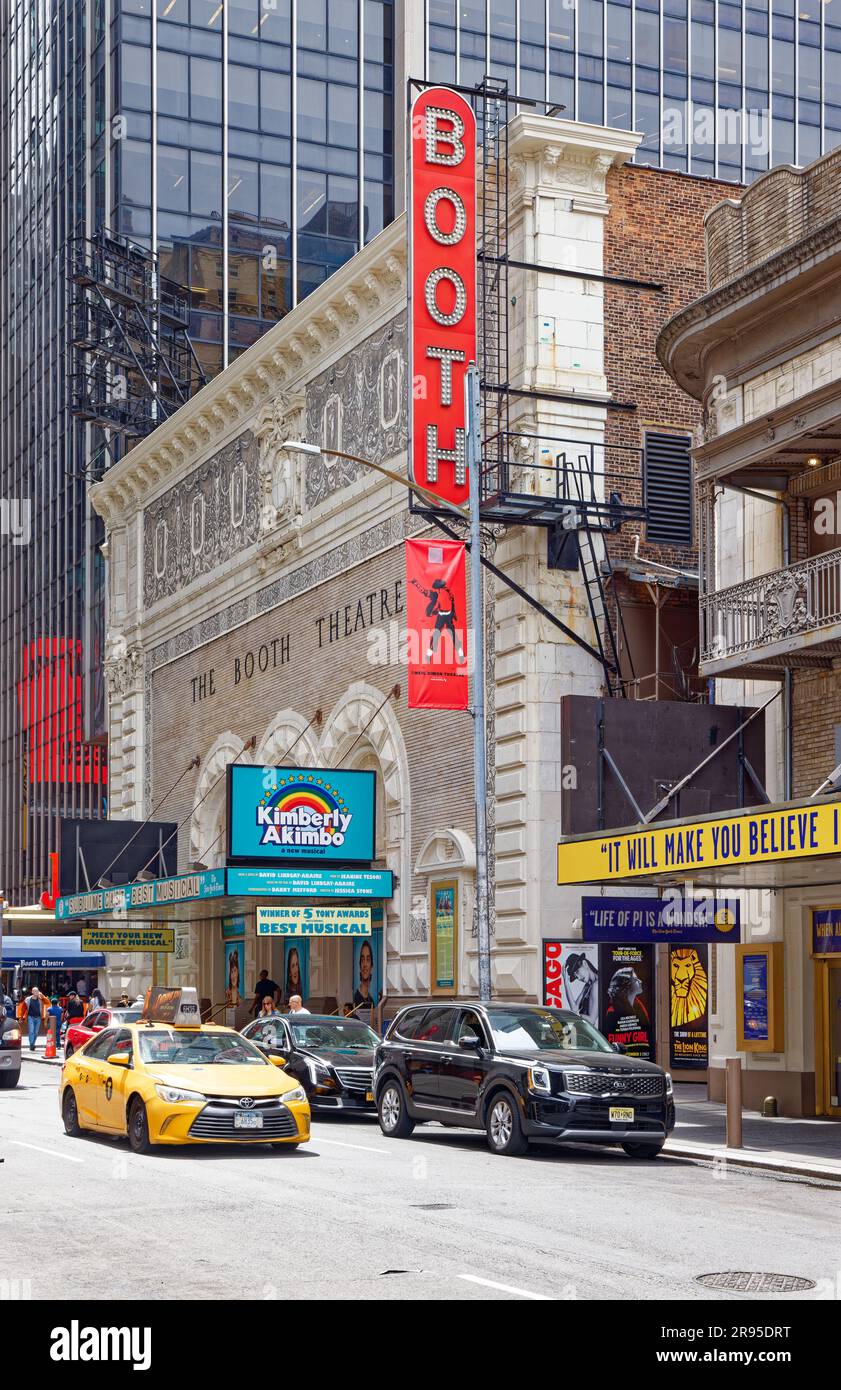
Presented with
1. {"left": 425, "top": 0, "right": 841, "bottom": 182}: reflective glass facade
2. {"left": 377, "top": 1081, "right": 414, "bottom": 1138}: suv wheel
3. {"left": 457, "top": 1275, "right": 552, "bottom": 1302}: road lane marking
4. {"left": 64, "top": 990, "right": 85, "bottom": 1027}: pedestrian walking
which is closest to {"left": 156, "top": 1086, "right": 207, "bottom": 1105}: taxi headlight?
{"left": 377, "top": 1081, "right": 414, "bottom": 1138}: suv wheel

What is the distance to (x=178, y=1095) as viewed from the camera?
61.5 ft

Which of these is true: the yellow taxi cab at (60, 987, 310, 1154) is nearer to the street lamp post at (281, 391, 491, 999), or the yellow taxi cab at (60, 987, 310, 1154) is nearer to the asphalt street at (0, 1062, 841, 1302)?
the asphalt street at (0, 1062, 841, 1302)

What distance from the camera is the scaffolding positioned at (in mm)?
54250

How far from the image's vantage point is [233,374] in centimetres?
4125

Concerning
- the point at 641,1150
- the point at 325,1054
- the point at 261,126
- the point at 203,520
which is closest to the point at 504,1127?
the point at 641,1150

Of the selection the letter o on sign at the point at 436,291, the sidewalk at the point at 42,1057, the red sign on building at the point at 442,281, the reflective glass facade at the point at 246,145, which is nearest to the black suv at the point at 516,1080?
the red sign on building at the point at 442,281

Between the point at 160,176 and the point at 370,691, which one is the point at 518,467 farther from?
the point at 160,176

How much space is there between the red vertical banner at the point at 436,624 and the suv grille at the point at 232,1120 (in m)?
9.60

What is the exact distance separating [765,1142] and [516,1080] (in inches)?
137

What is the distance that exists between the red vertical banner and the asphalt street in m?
8.60

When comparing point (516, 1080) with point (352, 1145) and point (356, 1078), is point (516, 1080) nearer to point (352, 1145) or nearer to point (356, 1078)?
point (352, 1145)

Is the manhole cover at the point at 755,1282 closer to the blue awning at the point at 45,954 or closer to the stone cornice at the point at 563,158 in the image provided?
the stone cornice at the point at 563,158

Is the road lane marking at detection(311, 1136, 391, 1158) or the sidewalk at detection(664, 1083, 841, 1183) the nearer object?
the sidewalk at detection(664, 1083, 841, 1183)

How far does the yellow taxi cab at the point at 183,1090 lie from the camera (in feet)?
61.4
